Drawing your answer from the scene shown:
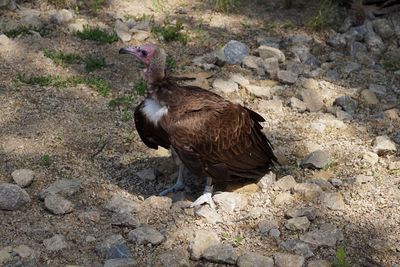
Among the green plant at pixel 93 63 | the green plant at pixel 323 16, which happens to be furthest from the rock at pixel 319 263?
the green plant at pixel 323 16

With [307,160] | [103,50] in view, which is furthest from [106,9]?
[307,160]

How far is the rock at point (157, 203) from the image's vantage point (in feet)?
15.7

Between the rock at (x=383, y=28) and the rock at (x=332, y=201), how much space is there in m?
3.12

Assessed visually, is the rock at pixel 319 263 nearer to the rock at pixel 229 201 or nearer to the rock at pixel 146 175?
the rock at pixel 229 201

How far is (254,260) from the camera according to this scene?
4.27m

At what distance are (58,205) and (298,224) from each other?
160 centimetres

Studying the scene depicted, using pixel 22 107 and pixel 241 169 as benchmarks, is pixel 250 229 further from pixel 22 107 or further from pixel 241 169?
pixel 22 107

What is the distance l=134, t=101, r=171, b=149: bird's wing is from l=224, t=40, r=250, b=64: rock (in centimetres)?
209

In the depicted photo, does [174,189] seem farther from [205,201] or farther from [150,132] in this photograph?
[150,132]

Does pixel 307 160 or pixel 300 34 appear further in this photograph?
pixel 300 34

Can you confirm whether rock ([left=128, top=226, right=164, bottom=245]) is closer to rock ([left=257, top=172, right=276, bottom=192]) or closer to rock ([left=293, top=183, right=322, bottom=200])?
rock ([left=257, top=172, right=276, bottom=192])

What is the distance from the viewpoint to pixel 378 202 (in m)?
4.96

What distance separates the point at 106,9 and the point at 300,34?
2141mm

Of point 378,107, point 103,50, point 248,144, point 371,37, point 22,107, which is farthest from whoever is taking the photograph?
point 371,37
